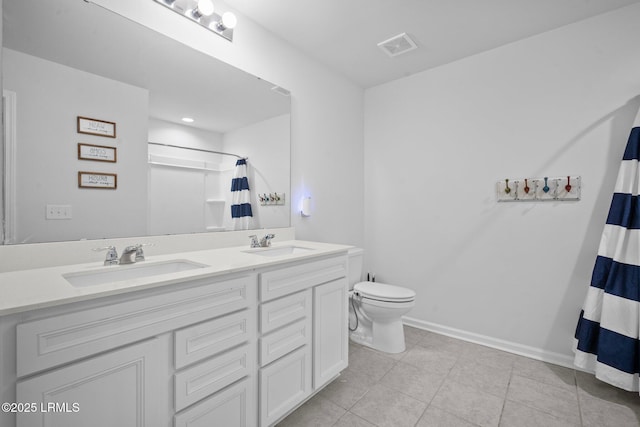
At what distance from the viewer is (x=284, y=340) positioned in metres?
1.46

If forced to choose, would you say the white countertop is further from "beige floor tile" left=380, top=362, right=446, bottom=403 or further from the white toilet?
"beige floor tile" left=380, top=362, right=446, bottom=403

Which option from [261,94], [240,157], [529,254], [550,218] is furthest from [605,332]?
[261,94]

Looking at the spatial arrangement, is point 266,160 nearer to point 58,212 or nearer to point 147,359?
point 58,212

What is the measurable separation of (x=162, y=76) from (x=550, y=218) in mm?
2842

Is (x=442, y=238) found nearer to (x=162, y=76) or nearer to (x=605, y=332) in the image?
(x=605, y=332)

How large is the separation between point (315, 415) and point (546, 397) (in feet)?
4.69

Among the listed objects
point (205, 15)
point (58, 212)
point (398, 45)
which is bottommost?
point (58, 212)

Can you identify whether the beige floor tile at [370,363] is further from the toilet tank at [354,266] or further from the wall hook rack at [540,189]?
the wall hook rack at [540,189]

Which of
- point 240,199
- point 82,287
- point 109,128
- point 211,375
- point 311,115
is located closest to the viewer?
point 82,287

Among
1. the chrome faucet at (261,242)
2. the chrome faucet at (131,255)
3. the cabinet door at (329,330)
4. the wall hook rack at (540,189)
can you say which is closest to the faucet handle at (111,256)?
the chrome faucet at (131,255)

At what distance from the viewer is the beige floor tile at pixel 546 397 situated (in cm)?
162

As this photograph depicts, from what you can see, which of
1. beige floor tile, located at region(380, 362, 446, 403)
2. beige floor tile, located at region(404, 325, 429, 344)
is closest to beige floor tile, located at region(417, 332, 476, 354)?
beige floor tile, located at region(404, 325, 429, 344)

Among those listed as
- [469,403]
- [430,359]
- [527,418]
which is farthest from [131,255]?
[527,418]

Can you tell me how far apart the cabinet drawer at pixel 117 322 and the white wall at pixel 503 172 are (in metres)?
2.09
